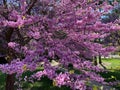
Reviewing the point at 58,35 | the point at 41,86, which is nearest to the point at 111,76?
the point at 41,86

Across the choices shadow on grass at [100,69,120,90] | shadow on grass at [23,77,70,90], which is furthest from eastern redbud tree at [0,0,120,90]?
shadow on grass at [100,69,120,90]

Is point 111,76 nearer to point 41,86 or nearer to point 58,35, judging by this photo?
point 41,86

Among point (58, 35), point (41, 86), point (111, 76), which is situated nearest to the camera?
point (58, 35)

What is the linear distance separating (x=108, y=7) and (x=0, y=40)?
2911mm

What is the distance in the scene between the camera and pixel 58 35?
7.23 m

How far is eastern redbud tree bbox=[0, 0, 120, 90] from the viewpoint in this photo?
20.4ft

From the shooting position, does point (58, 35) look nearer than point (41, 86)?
Yes

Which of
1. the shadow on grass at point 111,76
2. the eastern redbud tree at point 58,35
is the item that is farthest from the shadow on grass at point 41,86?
the eastern redbud tree at point 58,35

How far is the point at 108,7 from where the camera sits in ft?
25.0

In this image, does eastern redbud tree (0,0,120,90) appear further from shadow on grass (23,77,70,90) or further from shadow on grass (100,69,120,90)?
shadow on grass (100,69,120,90)

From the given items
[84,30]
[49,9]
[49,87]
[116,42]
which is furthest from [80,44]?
[116,42]

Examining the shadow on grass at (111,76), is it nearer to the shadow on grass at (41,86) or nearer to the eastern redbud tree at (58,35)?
the shadow on grass at (41,86)

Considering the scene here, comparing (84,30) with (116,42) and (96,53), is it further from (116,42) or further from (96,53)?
(116,42)

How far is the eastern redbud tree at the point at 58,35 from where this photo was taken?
20.4 feet
